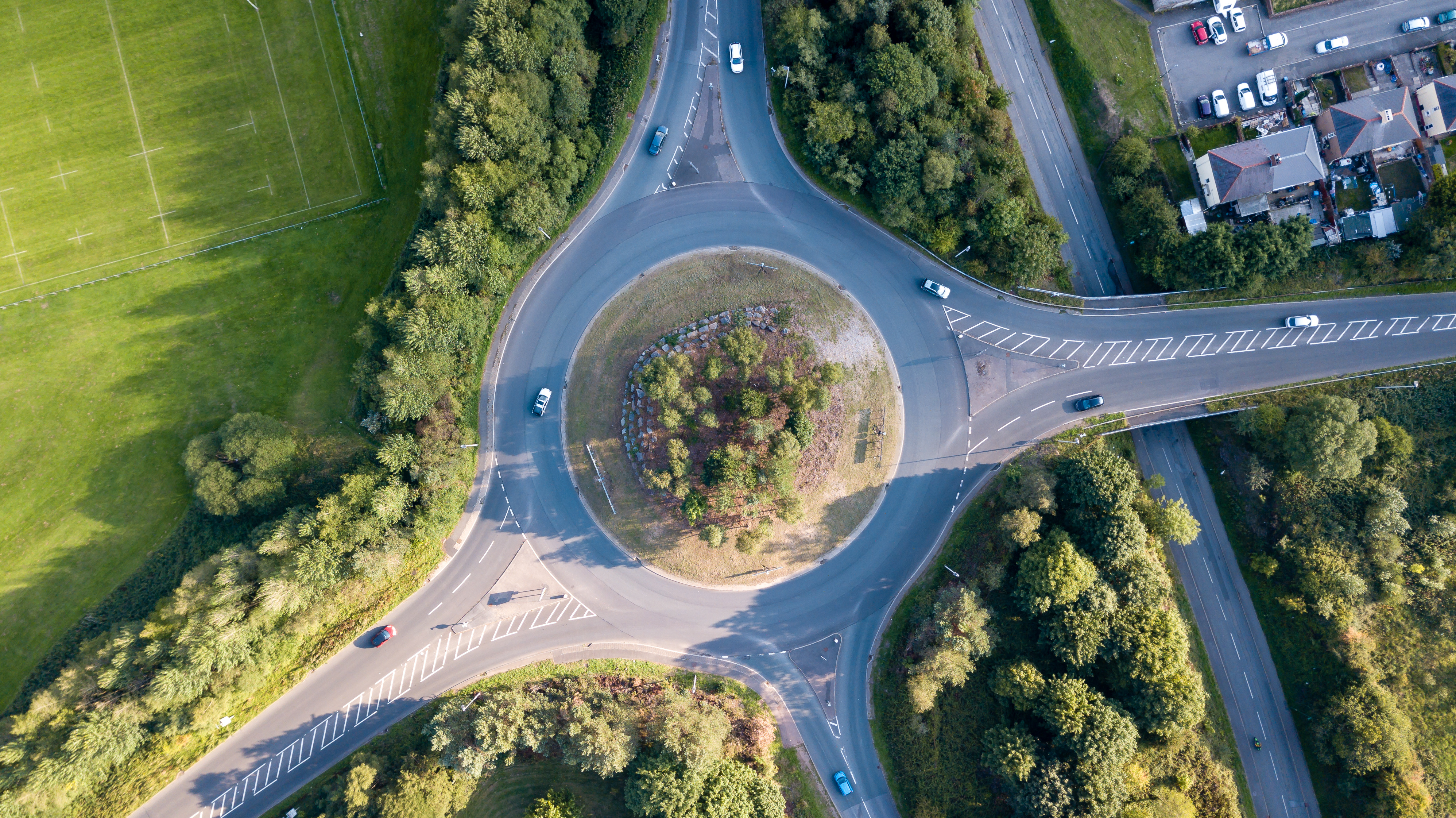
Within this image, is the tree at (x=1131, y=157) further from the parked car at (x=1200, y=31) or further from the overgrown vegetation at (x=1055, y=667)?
the overgrown vegetation at (x=1055, y=667)

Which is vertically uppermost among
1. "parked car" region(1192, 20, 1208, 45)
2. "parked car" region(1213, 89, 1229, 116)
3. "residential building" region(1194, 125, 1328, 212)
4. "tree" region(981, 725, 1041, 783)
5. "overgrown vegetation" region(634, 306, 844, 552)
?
"parked car" region(1192, 20, 1208, 45)

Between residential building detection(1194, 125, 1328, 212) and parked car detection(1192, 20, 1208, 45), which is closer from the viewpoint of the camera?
residential building detection(1194, 125, 1328, 212)

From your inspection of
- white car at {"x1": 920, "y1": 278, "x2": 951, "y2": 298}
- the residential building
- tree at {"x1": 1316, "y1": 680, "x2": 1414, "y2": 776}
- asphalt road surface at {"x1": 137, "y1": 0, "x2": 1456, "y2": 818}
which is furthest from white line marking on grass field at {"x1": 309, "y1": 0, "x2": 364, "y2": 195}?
tree at {"x1": 1316, "y1": 680, "x2": 1414, "y2": 776}

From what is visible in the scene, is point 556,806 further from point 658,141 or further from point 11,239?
point 11,239

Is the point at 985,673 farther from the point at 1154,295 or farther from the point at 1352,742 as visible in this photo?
the point at 1154,295

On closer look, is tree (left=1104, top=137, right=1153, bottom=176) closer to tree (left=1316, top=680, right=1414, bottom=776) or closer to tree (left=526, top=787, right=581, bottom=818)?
tree (left=1316, top=680, right=1414, bottom=776)

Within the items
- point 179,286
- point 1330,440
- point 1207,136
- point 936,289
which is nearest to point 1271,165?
point 1207,136

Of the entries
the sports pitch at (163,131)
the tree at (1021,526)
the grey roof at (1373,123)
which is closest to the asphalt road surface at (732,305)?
the tree at (1021,526)
